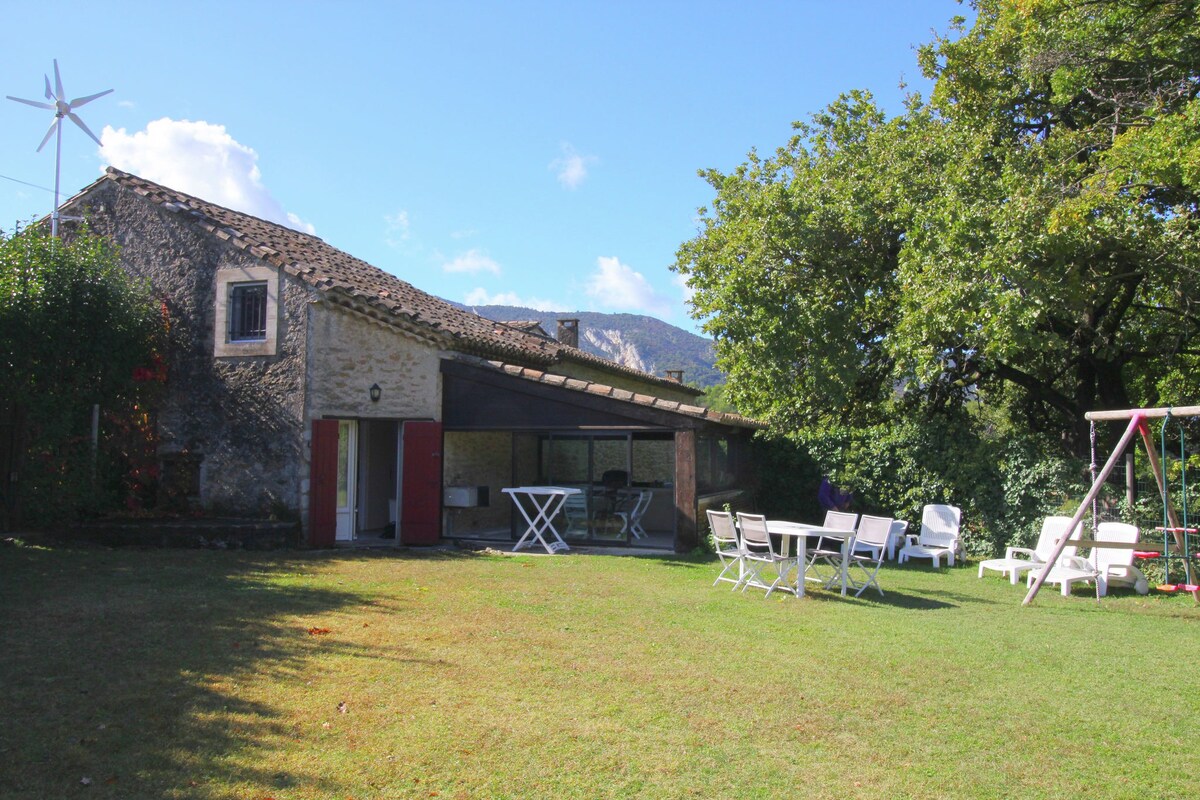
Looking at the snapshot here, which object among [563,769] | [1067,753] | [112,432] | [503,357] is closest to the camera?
[563,769]

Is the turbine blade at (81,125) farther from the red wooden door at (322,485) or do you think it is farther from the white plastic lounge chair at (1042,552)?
the white plastic lounge chair at (1042,552)

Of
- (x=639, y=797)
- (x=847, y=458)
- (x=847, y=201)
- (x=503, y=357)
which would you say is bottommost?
(x=639, y=797)

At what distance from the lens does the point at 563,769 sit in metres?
3.99

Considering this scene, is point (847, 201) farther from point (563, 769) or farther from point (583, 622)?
point (563, 769)

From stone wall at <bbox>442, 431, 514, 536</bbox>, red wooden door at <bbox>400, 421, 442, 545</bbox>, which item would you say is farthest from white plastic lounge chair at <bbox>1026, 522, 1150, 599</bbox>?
red wooden door at <bbox>400, 421, 442, 545</bbox>

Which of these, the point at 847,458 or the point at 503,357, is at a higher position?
the point at 503,357

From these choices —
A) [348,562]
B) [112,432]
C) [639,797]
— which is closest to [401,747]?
[639,797]

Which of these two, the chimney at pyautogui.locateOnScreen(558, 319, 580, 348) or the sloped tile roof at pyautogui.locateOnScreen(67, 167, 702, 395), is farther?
the chimney at pyautogui.locateOnScreen(558, 319, 580, 348)

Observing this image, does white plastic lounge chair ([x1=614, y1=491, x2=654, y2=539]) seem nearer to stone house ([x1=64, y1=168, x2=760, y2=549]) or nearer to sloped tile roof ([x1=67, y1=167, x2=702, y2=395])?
stone house ([x1=64, y1=168, x2=760, y2=549])

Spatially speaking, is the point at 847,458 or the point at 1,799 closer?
the point at 1,799

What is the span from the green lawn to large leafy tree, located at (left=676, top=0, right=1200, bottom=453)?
493cm

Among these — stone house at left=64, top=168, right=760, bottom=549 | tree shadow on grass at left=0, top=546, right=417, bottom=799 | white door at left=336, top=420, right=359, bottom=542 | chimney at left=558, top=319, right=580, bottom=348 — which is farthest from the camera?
chimney at left=558, top=319, right=580, bottom=348

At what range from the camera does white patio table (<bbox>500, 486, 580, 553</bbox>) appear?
12.3 meters

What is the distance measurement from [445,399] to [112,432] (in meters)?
5.36
